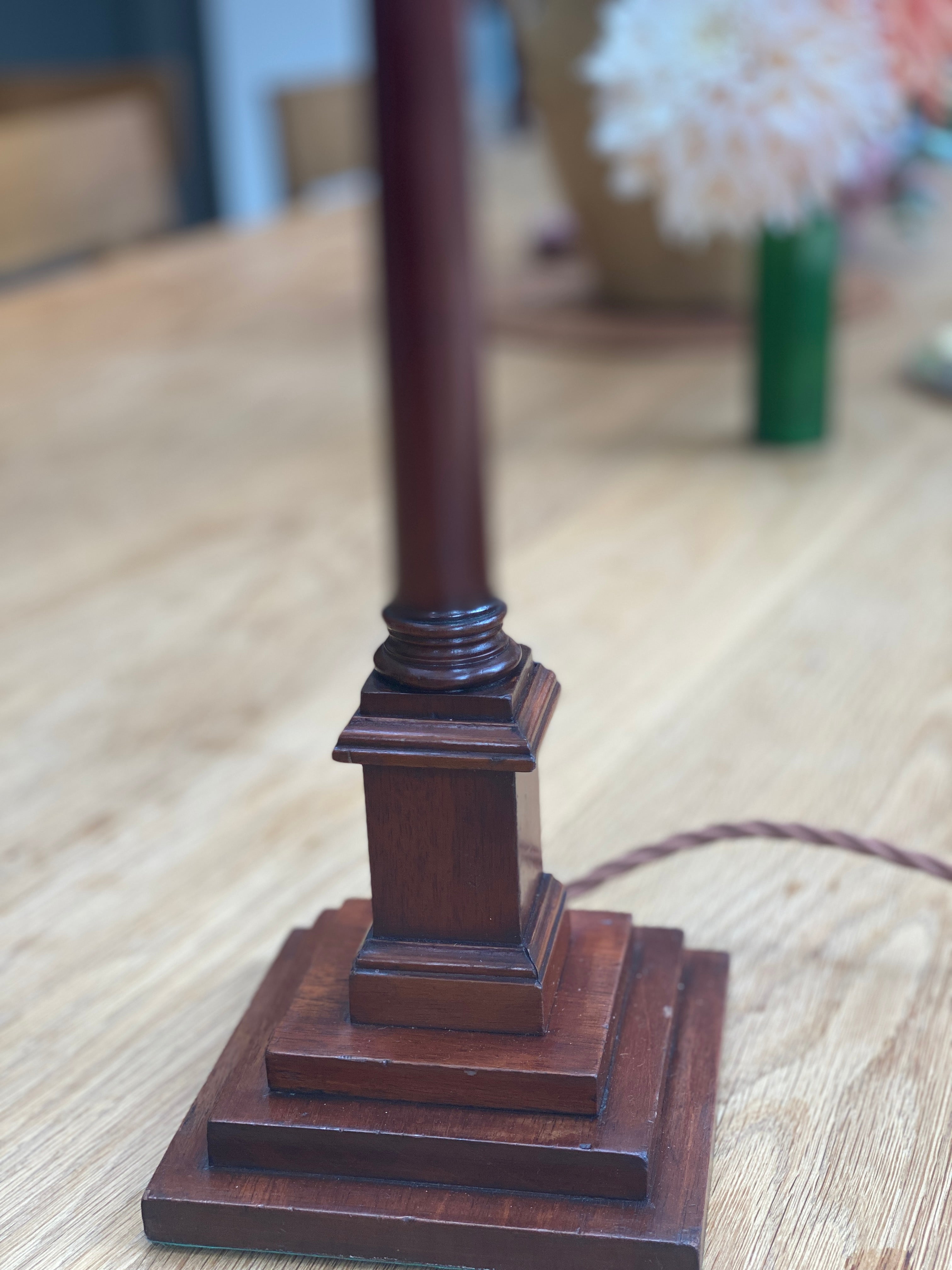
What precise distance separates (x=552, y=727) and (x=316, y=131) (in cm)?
185

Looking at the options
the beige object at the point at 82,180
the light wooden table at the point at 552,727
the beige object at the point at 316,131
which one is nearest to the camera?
the light wooden table at the point at 552,727

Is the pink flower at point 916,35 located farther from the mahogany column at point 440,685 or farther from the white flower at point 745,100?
the mahogany column at point 440,685

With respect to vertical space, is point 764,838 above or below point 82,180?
below

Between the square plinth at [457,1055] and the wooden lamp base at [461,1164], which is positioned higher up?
the square plinth at [457,1055]

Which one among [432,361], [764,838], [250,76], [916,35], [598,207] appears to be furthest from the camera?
[250,76]

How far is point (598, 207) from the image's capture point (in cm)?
138

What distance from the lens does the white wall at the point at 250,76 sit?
426 cm

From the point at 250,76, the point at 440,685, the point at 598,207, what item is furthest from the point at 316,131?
the point at 250,76

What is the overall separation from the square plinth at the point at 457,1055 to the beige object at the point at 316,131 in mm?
1999

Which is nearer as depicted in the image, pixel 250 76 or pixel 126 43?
pixel 126 43

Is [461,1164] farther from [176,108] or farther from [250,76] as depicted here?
[250,76]

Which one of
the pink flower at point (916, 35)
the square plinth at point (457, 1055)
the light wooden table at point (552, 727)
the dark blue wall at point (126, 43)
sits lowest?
the light wooden table at point (552, 727)

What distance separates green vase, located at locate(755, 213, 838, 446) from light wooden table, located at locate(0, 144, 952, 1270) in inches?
1.4

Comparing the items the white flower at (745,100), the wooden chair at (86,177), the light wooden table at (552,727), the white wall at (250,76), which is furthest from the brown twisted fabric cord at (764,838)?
the white wall at (250,76)
